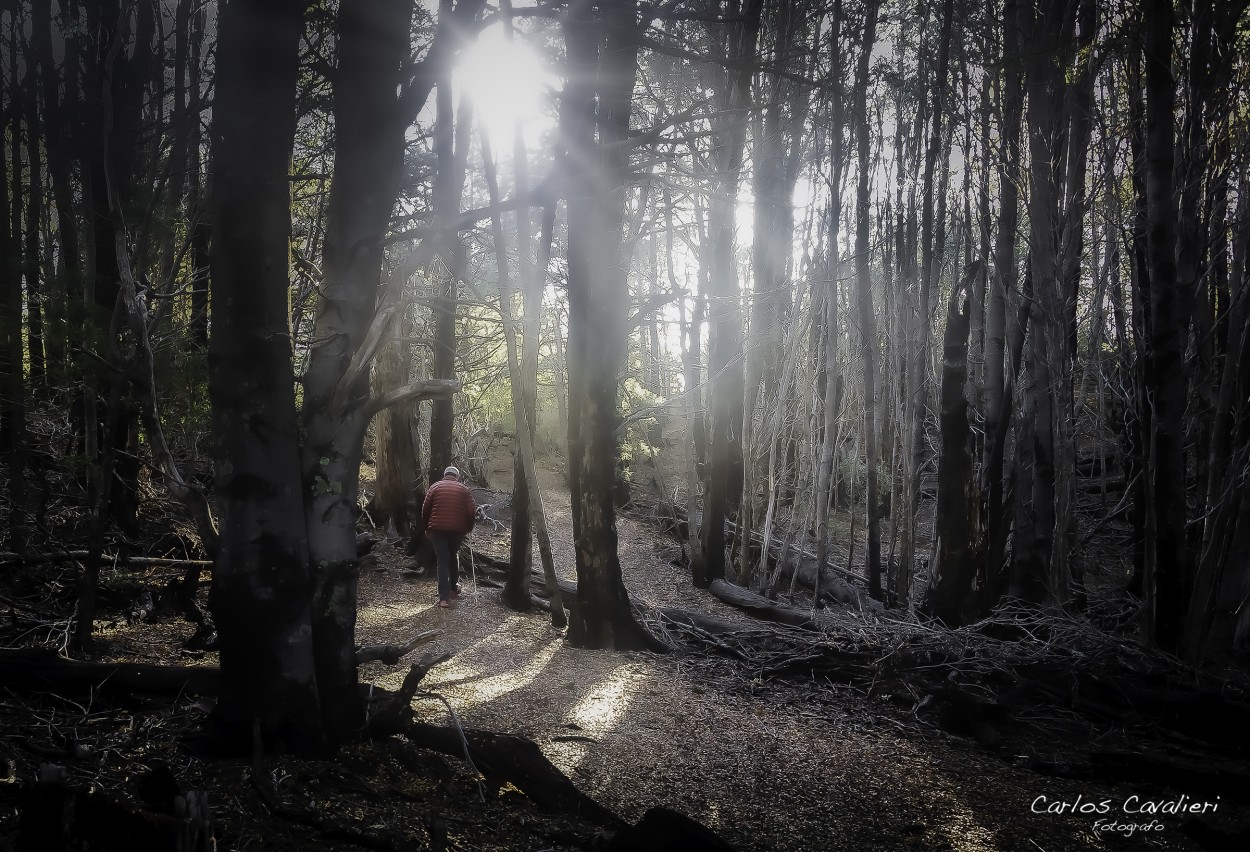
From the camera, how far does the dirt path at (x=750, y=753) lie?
442 cm

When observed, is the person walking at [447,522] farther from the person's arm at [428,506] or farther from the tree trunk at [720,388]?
the tree trunk at [720,388]

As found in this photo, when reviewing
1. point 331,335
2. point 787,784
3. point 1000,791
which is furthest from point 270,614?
point 1000,791

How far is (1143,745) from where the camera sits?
560 cm

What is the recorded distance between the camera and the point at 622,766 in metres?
5.15

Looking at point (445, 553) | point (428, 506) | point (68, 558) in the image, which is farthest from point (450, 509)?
point (68, 558)

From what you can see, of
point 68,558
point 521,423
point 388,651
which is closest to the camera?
point 388,651

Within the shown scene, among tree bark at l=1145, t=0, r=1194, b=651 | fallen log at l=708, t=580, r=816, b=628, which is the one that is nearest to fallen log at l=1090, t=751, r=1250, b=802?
tree bark at l=1145, t=0, r=1194, b=651

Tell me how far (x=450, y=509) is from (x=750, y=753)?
219 inches

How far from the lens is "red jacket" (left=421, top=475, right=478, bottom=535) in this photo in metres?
9.82

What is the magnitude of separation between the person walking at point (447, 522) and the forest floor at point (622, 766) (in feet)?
5.17

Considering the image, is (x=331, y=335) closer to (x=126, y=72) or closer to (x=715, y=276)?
Answer: (x=126, y=72)

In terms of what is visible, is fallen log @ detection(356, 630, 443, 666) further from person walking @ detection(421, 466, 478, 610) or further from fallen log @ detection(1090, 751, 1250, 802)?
person walking @ detection(421, 466, 478, 610)

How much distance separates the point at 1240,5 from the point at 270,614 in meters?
9.21

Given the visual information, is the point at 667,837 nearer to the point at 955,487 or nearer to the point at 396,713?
the point at 396,713
